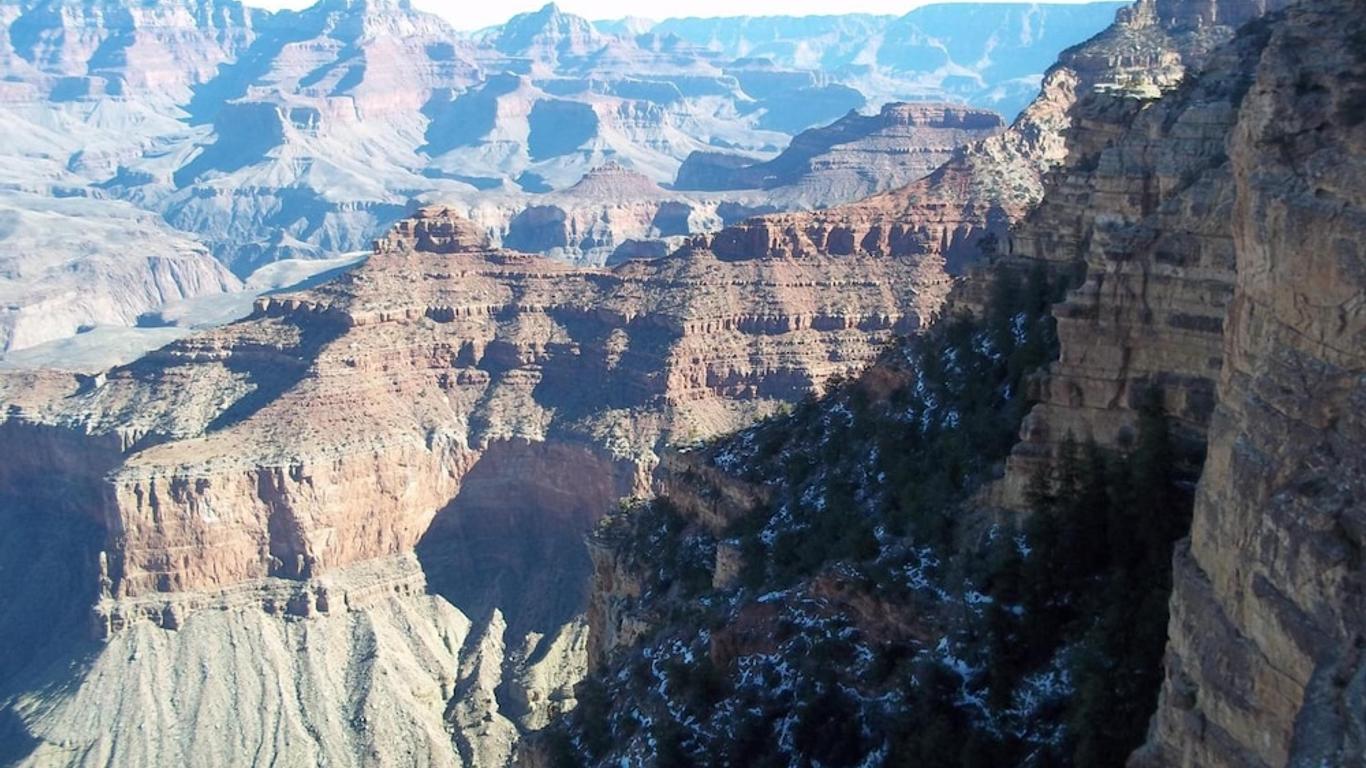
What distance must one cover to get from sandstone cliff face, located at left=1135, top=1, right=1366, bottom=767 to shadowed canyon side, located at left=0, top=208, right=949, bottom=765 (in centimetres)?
4549

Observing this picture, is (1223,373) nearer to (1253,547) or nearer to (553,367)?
(1253,547)

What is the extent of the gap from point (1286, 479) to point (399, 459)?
2314 inches

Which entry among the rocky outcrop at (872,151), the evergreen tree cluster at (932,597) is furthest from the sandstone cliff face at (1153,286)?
the rocky outcrop at (872,151)

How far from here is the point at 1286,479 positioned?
12.7 meters

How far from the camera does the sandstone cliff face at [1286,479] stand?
11.8 metres

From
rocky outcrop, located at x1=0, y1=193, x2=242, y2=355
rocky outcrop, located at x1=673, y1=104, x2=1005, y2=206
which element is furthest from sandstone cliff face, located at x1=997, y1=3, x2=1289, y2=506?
rocky outcrop, located at x1=0, y1=193, x2=242, y2=355

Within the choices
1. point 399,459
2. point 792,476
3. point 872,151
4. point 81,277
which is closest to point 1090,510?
point 792,476

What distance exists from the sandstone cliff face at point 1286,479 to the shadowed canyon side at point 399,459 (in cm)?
4549

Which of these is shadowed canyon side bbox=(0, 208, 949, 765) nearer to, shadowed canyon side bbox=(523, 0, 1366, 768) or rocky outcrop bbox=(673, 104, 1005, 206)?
shadowed canyon side bbox=(523, 0, 1366, 768)

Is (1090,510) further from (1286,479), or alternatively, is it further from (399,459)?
(399,459)

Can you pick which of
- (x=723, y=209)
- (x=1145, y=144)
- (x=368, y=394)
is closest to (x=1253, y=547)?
(x=1145, y=144)

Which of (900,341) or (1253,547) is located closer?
(1253,547)

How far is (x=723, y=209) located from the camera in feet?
553

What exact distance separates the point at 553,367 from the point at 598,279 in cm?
641
